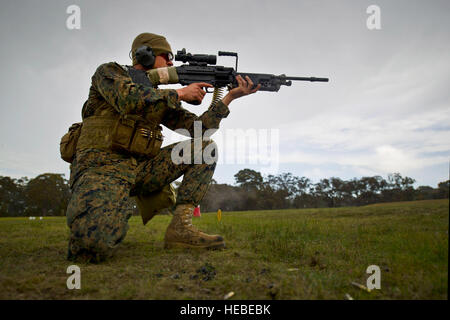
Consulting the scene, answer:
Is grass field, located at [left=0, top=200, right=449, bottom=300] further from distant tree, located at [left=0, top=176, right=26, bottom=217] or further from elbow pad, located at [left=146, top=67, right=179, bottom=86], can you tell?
distant tree, located at [left=0, top=176, right=26, bottom=217]

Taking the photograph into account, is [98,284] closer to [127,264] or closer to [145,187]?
[127,264]

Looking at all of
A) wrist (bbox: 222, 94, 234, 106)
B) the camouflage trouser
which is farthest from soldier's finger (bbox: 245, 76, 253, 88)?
the camouflage trouser

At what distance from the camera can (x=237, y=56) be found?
5.59 meters

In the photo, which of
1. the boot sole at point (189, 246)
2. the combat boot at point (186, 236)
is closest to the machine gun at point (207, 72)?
the combat boot at point (186, 236)

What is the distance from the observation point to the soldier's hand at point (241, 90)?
5036 mm

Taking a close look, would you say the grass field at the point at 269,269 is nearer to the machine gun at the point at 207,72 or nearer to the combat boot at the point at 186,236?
the combat boot at the point at 186,236

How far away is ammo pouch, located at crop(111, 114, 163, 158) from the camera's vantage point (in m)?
3.91

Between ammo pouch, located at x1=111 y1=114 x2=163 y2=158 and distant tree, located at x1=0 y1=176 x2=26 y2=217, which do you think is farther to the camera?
distant tree, located at x1=0 y1=176 x2=26 y2=217

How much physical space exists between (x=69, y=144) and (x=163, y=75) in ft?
5.88

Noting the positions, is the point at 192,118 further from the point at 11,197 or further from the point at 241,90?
the point at 11,197

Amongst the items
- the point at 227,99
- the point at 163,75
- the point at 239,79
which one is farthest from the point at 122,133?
the point at 239,79

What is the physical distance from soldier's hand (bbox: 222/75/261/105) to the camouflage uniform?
1.00 feet
